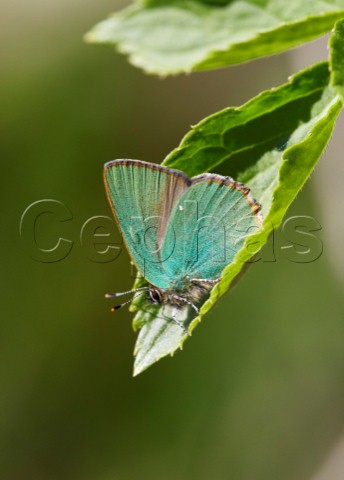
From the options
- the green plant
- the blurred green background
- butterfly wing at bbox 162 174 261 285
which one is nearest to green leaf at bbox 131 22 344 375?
the green plant

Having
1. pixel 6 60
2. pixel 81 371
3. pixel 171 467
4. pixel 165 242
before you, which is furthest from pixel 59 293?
pixel 165 242

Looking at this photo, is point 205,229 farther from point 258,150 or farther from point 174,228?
point 258,150

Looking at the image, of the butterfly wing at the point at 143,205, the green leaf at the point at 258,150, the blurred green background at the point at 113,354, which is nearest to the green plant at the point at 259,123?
the green leaf at the point at 258,150

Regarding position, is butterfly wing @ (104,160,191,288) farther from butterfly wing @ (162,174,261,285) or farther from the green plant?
the green plant

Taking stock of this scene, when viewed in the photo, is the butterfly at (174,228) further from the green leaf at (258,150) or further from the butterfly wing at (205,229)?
the green leaf at (258,150)

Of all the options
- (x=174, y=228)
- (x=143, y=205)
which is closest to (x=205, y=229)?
(x=174, y=228)

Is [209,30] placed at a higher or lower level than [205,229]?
higher
